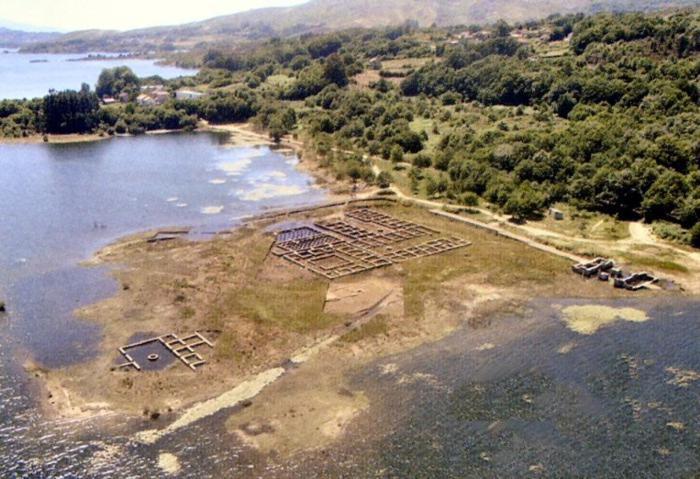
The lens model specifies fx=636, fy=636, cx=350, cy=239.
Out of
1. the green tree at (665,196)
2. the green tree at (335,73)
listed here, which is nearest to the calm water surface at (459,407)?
the green tree at (665,196)

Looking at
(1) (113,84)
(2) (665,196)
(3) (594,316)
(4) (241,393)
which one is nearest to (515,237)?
(2) (665,196)

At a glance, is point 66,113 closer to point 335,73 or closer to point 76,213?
point 76,213

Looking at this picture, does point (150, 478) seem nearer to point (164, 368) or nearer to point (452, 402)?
point (164, 368)

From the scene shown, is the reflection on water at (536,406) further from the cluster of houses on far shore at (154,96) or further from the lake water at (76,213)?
the cluster of houses on far shore at (154,96)

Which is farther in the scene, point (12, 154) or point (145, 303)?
point (12, 154)

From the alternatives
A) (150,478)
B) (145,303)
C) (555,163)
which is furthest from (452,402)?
(555,163)

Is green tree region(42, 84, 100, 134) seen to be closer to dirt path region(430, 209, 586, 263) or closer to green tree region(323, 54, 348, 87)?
green tree region(323, 54, 348, 87)
